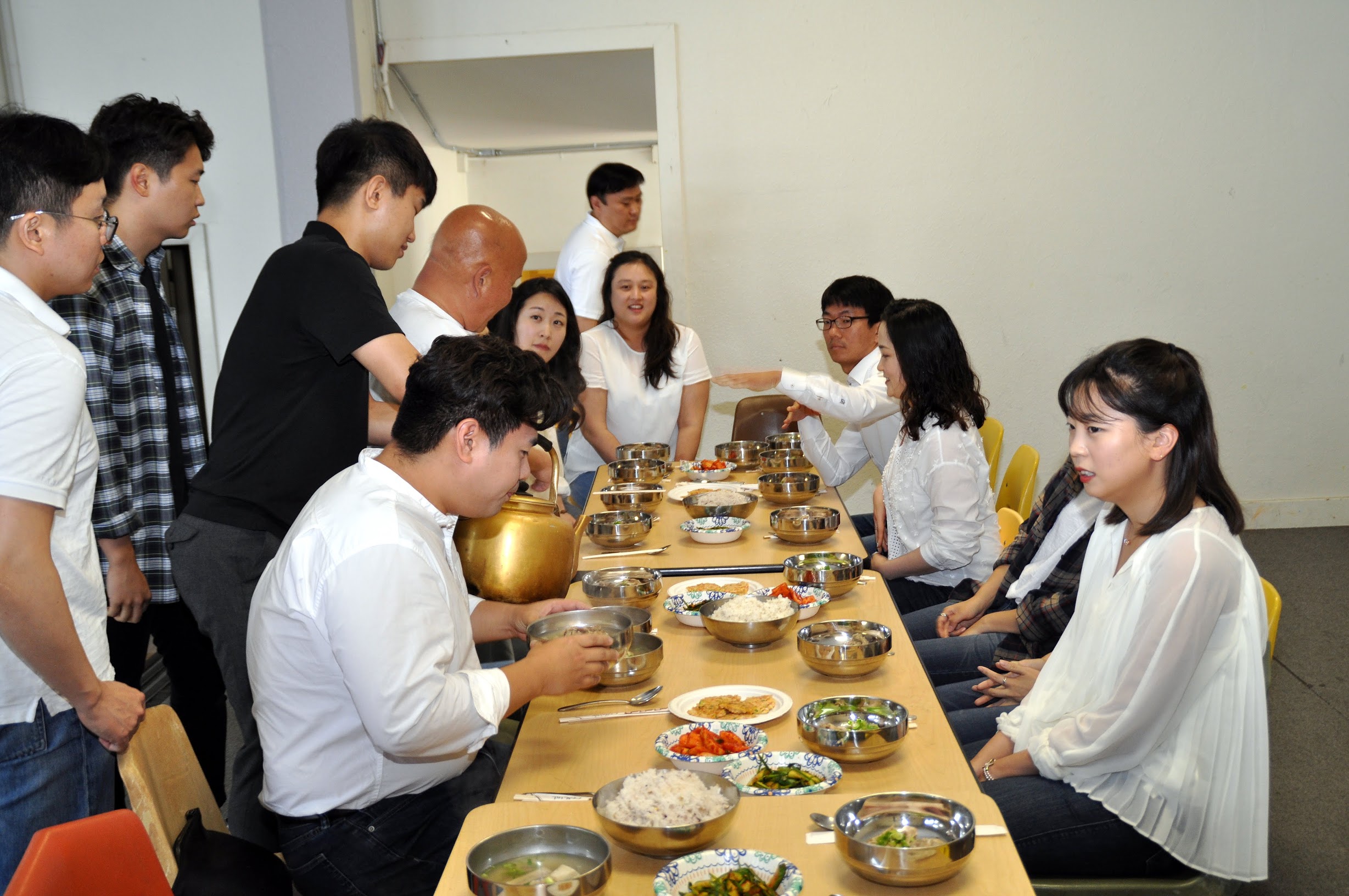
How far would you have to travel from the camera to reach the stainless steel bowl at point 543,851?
107cm

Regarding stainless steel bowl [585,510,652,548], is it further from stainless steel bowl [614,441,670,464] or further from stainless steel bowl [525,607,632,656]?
stainless steel bowl [614,441,670,464]

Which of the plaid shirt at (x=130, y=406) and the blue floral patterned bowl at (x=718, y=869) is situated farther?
the plaid shirt at (x=130, y=406)

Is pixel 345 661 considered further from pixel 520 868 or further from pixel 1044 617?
pixel 1044 617

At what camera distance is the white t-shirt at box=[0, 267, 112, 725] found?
1.38m

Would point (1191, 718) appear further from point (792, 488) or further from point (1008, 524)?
point (792, 488)

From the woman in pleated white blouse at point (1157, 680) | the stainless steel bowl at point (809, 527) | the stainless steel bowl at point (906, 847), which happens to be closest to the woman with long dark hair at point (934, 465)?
the stainless steel bowl at point (809, 527)

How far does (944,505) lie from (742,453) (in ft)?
3.81

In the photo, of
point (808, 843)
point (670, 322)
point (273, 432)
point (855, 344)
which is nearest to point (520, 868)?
point (808, 843)

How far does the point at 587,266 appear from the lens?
4.57m

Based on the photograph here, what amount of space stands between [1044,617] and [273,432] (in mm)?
1595

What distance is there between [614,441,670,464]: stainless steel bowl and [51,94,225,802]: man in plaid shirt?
158cm

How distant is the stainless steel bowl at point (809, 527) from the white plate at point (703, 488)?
19.0 inches

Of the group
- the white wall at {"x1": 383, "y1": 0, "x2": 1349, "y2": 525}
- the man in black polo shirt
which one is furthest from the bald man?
the white wall at {"x1": 383, "y1": 0, "x2": 1349, "y2": 525}

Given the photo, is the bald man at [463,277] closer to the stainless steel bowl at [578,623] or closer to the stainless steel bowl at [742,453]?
the stainless steel bowl at [578,623]
